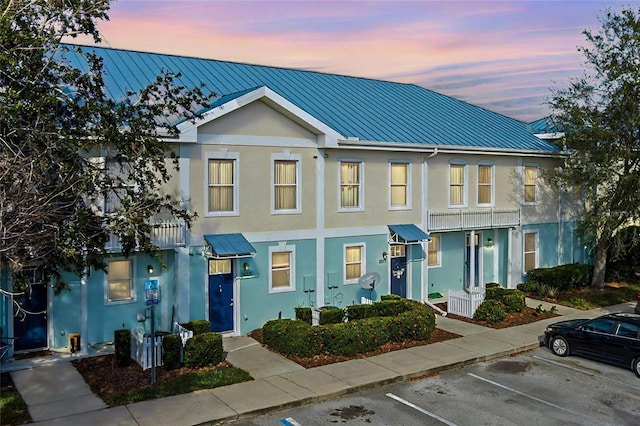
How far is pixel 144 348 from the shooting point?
14.5 metres

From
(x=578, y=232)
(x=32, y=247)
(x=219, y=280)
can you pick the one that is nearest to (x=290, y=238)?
(x=219, y=280)

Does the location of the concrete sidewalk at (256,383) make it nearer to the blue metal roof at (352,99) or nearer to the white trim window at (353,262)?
the white trim window at (353,262)

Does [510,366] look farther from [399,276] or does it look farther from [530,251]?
[530,251]

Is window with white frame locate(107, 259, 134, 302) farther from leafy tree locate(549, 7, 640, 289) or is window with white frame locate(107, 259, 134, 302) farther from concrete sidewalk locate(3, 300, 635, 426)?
leafy tree locate(549, 7, 640, 289)

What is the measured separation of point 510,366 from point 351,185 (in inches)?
330

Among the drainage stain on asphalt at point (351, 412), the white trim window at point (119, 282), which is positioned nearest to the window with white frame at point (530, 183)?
the drainage stain on asphalt at point (351, 412)

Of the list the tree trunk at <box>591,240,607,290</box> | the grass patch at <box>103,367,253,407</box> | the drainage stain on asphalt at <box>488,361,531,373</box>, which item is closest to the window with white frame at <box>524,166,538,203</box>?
the tree trunk at <box>591,240,607,290</box>

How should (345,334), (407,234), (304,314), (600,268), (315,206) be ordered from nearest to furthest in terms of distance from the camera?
1. (345,334)
2. (304,314)
3. (315,206)
4. (407,234)
5. (600,268)

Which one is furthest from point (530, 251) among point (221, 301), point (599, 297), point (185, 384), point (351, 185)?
point (185, 384)

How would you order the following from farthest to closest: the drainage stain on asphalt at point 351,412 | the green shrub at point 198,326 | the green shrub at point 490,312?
the green shrub at point 490,312 < the green shrub at point 198,326 < the drainage stain on asphalt at point 351,412

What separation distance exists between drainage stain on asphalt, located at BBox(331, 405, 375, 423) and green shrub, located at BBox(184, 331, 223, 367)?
157 inches

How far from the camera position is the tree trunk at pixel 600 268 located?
2695 centimetres

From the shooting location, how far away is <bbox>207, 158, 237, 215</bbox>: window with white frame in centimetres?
1816

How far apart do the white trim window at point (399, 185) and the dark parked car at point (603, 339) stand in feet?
24.2
